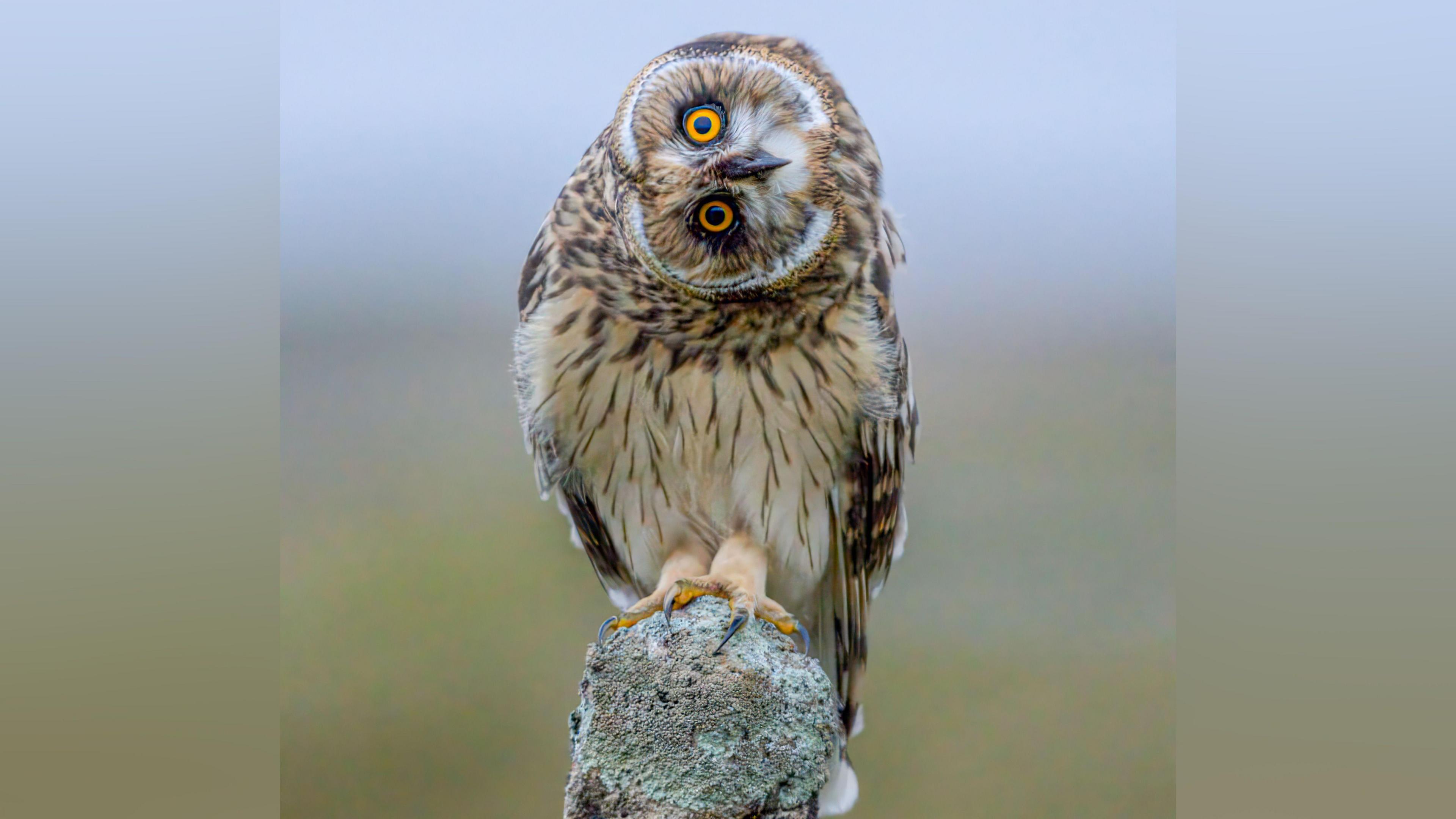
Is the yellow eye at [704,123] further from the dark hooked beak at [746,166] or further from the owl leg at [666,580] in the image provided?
the owl leg at [666,580]

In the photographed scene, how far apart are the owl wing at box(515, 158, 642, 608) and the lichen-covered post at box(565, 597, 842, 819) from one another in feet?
1.09

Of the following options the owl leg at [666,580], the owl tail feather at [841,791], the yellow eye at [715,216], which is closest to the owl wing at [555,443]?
the owl leg at [666,580]

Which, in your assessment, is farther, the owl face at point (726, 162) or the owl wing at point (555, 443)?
the owl wing at point (555, 443)

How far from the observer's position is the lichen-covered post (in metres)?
0.95

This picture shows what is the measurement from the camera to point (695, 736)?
96 centimetres

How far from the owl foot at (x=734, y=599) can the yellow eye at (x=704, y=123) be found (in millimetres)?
550

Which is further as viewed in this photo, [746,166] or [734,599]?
[734,599]

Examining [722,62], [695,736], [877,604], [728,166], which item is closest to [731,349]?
[728,166]

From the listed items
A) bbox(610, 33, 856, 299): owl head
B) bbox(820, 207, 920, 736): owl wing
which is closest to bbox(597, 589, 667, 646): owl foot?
bbox(820, 207, 920, 736): owl wing

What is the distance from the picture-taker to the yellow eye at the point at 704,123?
0.99 meters

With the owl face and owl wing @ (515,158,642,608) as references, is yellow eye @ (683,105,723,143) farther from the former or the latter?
owl wing @ (515,158,642,608)

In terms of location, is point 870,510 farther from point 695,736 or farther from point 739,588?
point 695,736

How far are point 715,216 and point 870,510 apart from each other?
487 mm

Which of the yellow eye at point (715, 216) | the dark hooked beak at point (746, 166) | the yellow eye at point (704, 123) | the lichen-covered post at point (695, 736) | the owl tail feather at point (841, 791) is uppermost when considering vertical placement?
the yellow eye at point (704, 123)
